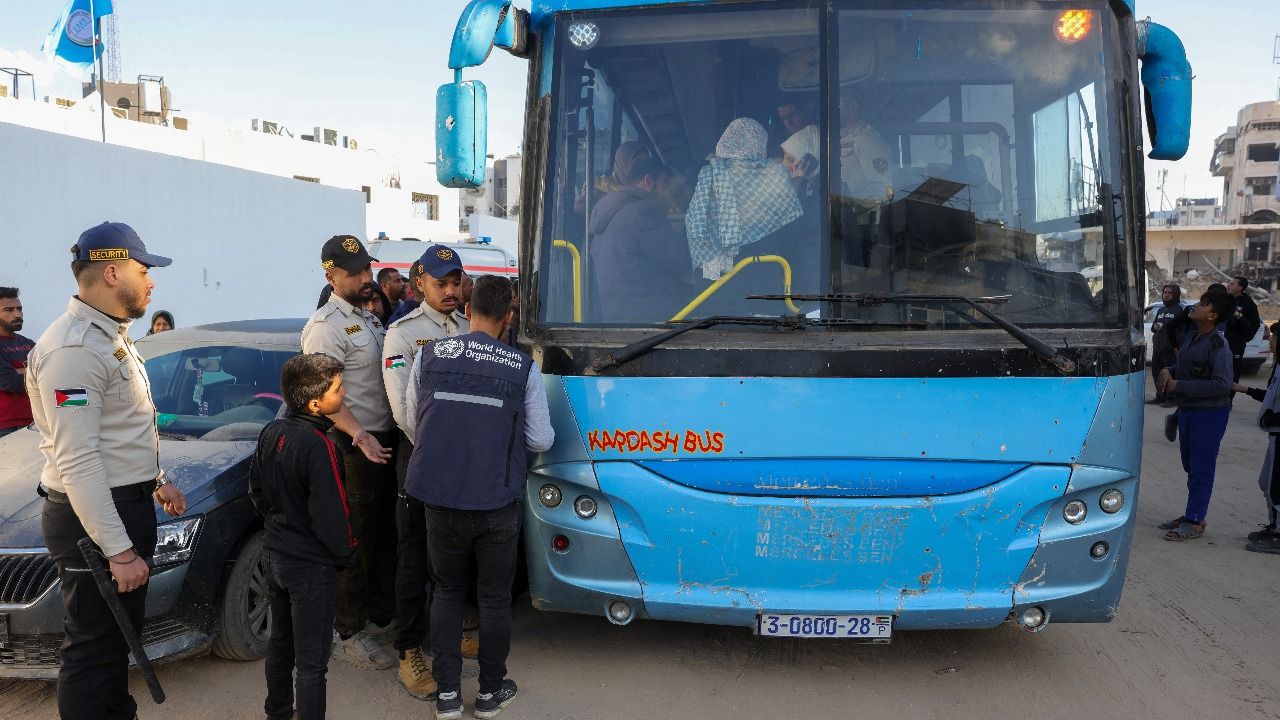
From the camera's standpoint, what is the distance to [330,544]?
352 cm

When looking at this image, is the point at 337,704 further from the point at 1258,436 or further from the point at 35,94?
the point at 35,94

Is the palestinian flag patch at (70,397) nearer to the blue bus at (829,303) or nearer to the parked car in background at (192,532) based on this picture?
the parked car in background at (192,532)

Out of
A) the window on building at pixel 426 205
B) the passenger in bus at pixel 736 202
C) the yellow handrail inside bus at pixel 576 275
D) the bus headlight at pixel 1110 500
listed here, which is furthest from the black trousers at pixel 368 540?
the window on building at pixel 426 205

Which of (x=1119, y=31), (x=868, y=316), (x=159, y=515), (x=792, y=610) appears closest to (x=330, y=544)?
(x=159, y=515)

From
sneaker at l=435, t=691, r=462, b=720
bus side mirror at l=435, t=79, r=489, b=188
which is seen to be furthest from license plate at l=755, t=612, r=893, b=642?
bus side mirror at l=435, t=79, r=489, b=188

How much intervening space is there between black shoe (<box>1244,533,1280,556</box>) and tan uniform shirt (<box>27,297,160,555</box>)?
706 cm

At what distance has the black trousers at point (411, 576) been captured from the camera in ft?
14.2

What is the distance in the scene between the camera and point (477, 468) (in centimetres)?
381

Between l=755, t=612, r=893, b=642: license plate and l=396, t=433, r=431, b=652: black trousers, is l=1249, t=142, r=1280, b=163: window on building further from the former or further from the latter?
l=396, t=433, r=431, b=652: black trousers

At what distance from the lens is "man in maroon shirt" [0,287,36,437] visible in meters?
5.83

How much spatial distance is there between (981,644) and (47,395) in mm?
4291

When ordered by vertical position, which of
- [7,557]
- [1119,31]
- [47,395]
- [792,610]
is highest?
[1119,31]

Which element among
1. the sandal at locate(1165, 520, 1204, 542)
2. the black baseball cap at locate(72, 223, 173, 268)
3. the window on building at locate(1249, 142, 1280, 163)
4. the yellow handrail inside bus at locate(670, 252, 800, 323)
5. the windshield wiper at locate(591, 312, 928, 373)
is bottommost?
the sandal at locate(1165, 520, 1204, 542)

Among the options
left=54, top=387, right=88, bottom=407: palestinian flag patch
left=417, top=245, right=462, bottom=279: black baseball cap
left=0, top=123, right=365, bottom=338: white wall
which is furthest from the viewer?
left=0, top=123, right=365, bottom=338: white wall
